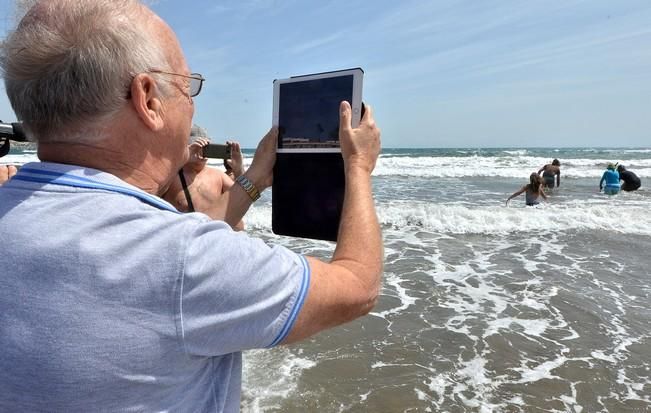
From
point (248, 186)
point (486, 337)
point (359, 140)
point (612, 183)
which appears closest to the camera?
point (359, 140)

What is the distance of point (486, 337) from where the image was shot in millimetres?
4781

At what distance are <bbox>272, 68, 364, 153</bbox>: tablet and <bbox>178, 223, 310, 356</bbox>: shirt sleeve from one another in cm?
63

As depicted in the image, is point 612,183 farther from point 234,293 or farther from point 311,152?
point 234,293

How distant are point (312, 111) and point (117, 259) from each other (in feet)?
2.99

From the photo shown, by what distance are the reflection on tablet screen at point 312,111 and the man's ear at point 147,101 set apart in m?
0.60

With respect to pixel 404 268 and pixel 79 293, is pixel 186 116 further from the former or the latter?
pixel 404 268

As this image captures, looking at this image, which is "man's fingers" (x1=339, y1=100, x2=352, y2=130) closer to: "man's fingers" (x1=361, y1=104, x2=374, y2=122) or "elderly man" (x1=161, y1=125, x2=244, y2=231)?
"man's fingers" (x1=361, y1=104, x2=374, y2=122)

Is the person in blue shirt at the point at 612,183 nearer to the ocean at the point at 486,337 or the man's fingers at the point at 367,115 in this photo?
the ocean at the point at 486,337

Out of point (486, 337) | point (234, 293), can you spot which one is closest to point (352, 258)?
point (234, 293)

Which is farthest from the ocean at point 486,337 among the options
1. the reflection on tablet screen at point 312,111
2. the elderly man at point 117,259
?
the elderly man at point 117,259

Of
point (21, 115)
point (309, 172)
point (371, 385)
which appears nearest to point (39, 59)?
point (21, 115)

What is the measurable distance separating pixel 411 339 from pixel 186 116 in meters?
4.22

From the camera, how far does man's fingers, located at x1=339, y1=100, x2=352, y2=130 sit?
4.42 feet

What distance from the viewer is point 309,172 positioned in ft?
5.09
